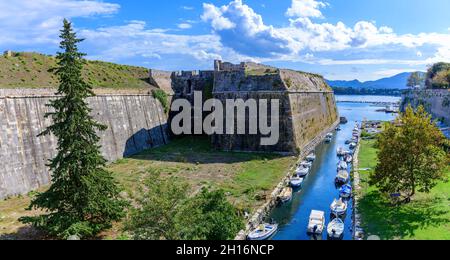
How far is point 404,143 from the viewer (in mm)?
18234

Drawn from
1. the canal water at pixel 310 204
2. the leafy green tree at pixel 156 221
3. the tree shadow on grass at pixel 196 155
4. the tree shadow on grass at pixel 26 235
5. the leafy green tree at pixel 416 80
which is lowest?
the canal water at pixel 310 204

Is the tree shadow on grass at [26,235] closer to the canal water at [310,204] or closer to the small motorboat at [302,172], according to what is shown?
the canal water at [310,204]

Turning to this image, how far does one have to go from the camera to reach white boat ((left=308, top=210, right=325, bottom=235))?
1722 cm

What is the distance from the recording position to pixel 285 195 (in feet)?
71.5

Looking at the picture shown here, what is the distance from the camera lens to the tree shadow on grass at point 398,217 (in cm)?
1505

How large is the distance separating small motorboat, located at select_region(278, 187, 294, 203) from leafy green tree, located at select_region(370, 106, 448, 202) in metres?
5.56

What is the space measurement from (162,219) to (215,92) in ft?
75.1

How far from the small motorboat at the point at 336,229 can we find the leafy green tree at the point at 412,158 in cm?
317

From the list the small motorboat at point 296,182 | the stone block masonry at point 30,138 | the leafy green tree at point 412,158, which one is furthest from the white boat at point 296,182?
the stone block masonry at point 30,138

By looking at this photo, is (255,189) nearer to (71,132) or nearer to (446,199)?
(446,199)

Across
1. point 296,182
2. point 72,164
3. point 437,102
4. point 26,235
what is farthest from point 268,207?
point 437,102

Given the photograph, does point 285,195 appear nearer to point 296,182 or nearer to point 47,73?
point 296,182

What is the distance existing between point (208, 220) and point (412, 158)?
11161mm
